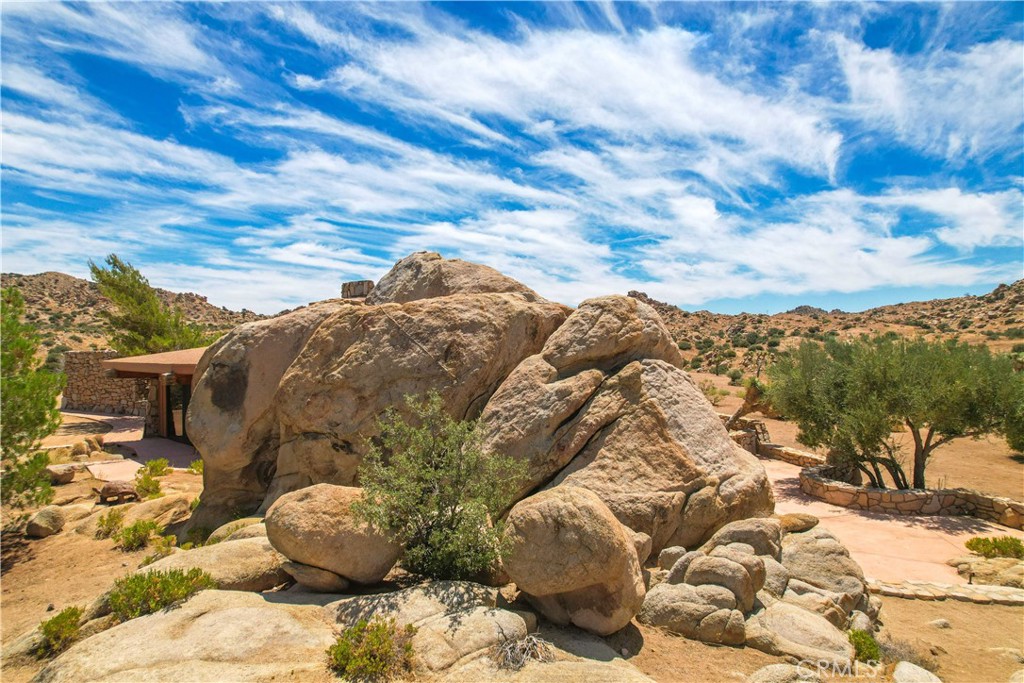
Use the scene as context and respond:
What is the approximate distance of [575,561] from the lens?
521 centimetres

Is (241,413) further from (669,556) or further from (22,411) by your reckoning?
(669,556)

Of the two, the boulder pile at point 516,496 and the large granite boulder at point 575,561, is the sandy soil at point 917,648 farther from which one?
the large granite boulder at point 575,561

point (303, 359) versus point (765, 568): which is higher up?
point (303, 359)

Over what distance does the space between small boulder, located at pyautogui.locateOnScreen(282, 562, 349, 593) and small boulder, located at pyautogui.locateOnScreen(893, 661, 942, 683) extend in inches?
224

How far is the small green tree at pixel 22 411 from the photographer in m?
10.0

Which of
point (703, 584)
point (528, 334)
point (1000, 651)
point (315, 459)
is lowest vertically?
point (1000, 651)

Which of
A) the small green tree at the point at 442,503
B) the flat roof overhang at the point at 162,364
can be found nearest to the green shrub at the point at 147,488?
the flat roof overhang at the point at 162,364

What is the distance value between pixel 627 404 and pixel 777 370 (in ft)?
41.3

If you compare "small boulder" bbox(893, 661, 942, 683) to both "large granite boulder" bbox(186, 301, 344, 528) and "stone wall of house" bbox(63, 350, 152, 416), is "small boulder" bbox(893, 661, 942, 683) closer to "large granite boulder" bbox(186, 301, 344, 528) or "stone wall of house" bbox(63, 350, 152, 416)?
"large granite boulder" bbox(186, 301, 344, 528)

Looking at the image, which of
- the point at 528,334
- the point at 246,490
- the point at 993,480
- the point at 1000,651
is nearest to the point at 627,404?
the point at 528,334

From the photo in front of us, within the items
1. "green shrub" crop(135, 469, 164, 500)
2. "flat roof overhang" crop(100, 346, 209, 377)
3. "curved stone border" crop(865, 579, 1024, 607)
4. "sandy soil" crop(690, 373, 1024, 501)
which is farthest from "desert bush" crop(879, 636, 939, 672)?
"flat roof overhang" crop(100, 346, 209, 377)

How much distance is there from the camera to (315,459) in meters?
8.45

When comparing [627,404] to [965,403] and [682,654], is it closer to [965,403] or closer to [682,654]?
[682,654]

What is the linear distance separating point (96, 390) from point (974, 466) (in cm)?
3590
